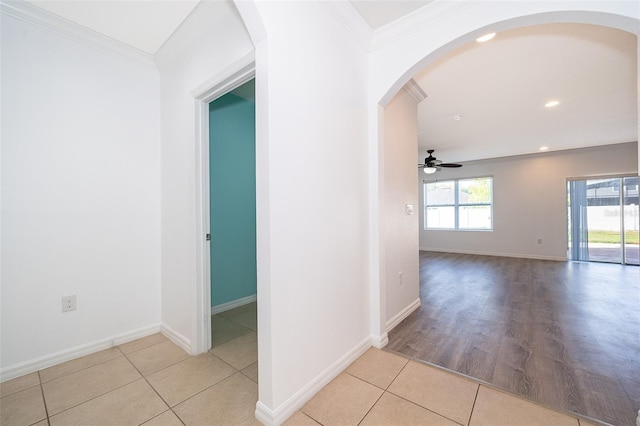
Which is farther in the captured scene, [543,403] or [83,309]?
[83,309]

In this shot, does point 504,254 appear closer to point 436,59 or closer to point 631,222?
point 631,222

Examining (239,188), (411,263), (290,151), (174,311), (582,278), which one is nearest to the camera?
(290,151)

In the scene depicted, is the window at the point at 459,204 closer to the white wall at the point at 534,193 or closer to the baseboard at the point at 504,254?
the white wall at the point at 534,193

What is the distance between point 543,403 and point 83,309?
10.7 ft

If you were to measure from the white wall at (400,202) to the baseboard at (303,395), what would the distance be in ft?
2.42

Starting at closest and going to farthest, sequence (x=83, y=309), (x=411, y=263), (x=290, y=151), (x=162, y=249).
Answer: (x=290, y=151), (x=83, y=309), (x=162, y=249), (x=411, y=263)

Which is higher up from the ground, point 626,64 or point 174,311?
point 626,64

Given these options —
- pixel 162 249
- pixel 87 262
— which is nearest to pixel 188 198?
pixel 162 249

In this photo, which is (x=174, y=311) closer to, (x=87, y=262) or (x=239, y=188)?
(x=87, y=262)

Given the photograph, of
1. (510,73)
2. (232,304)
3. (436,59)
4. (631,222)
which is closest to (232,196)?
(232,304)

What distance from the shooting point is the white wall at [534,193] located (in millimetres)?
5489

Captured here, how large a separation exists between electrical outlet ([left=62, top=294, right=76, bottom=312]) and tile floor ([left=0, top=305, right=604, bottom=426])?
0.40 metres

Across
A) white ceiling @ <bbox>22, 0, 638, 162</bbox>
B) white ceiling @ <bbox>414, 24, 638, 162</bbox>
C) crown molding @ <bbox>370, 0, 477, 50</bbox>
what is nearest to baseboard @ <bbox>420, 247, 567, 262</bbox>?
white ceiling @ <bbox>414, 24, 638, 162</bbox>

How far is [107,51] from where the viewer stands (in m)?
2.17
